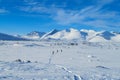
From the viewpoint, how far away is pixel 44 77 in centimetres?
1455

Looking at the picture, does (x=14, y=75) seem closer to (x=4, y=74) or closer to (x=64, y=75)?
(x=4, y=74)

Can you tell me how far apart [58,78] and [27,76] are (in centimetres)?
192

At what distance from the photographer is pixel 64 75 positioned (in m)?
15.6

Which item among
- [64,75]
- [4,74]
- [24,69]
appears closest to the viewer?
[4,74]

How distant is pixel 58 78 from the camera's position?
14.6 m

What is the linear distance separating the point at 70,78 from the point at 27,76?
2715mm

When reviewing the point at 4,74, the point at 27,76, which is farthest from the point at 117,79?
the point at 4,74

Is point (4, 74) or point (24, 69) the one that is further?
point (24, 69)

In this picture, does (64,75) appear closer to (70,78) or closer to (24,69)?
(70,78)

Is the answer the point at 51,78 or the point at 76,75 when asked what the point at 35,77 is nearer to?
the point at 51,78

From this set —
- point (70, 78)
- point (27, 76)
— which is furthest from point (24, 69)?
point (70, 78)

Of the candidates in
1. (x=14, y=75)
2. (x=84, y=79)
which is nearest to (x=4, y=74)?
(x=14, y=75)

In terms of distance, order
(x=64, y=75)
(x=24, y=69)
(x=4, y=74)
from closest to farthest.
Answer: (x=4, y=74) → (x=64, y=75) → (x=24, y=69)

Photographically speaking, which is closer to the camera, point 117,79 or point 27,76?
point 27,76
